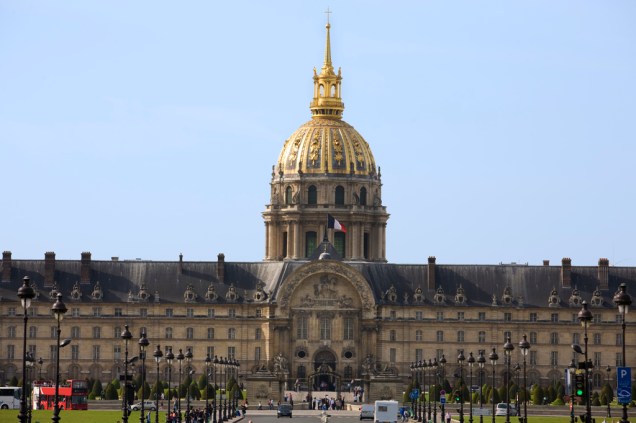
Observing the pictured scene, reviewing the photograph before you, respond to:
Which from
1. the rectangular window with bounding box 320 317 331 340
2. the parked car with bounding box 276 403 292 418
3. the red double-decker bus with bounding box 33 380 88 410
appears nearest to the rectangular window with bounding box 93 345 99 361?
the rectangular window with bounding box 320 317 331 340

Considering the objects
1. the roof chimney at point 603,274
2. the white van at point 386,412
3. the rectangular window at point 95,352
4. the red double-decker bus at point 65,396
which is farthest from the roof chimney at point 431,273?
the white van at point 386,412

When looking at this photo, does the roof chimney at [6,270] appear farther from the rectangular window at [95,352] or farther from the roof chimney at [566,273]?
the roof chimney at [566,273]

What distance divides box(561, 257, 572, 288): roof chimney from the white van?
6093cm

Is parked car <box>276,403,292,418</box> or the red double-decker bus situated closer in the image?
parked car <box>276,403,292,418</box>

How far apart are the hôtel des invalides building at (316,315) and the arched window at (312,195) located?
21134mm

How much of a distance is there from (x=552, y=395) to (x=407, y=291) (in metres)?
30.7

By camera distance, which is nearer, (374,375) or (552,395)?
(552,395)

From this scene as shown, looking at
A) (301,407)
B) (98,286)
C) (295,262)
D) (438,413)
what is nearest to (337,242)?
(295,262)

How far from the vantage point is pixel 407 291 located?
6826 inches

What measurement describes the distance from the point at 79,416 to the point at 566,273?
67.1m

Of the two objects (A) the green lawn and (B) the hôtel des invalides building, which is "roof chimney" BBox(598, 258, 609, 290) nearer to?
(B) the hôtel des invalides building

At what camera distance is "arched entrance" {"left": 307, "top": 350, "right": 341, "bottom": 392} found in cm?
16736

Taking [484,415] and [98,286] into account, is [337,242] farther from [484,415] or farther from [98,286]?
[484,415]

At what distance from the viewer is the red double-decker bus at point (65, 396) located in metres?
129
